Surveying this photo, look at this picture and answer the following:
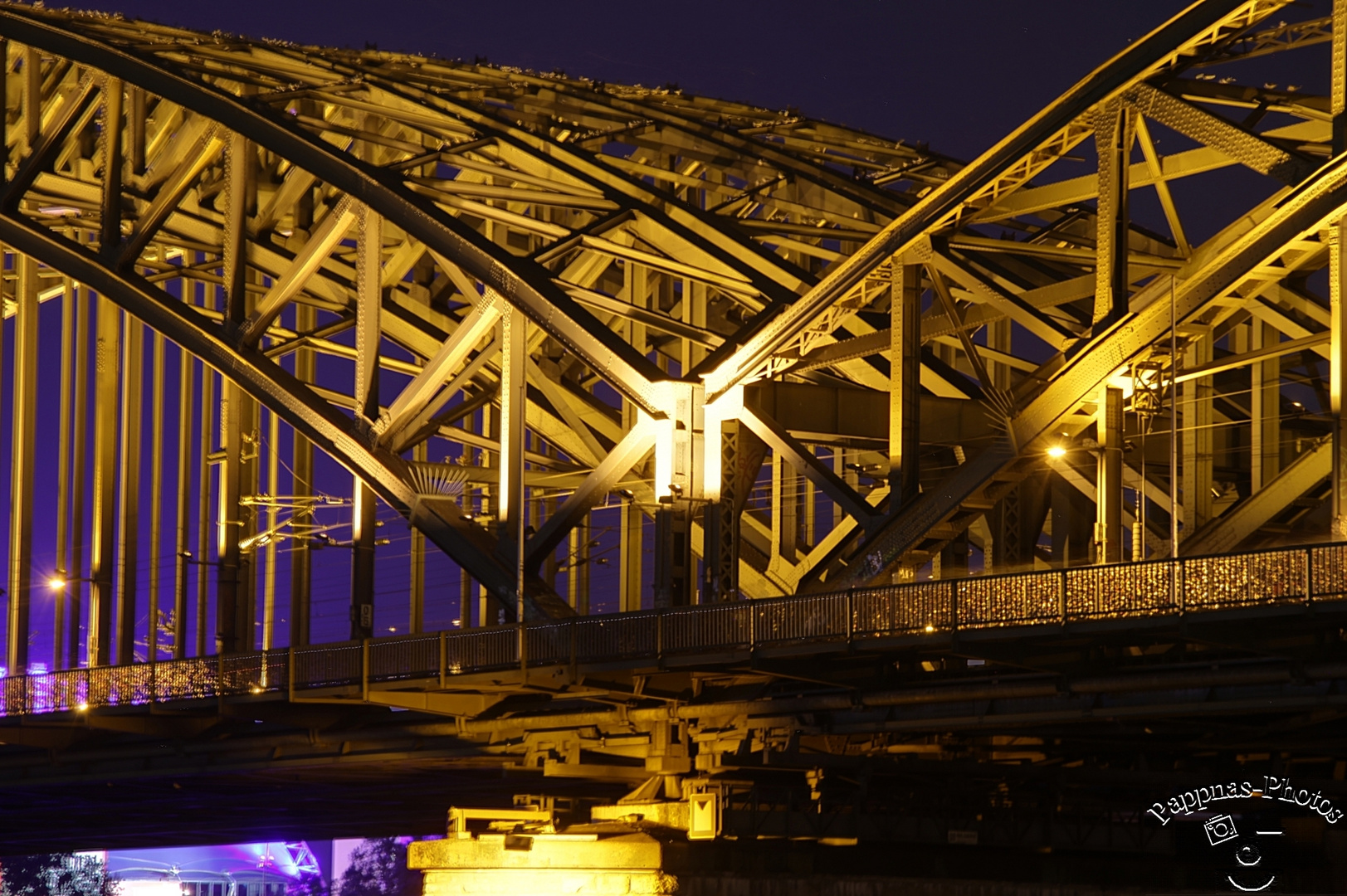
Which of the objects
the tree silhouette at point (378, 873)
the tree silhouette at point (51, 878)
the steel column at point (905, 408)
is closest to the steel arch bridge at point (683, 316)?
the steel column at point (905, 408)

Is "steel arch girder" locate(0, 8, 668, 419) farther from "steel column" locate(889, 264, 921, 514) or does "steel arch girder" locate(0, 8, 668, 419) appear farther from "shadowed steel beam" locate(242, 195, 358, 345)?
"steel column" locate(889, 264, 921, 514)

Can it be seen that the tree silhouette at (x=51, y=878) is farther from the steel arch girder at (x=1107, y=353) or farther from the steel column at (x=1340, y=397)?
the steel column at (x=1340, y=397)

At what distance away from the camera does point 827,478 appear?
149 feet

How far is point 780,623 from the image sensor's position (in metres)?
37.2

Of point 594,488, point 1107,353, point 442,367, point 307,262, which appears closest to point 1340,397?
point 1107,353

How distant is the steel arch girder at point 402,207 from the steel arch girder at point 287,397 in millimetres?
4755

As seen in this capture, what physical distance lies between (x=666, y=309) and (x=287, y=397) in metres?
18.9

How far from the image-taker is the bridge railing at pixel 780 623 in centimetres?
3175

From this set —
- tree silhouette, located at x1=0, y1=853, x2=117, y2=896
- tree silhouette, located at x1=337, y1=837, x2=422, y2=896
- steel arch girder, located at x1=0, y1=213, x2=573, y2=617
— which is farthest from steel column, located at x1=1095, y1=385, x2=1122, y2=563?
tree silhouette, located at x1=337, y1=837, x2=422, y2=896

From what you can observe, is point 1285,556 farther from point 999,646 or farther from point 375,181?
point 375,181

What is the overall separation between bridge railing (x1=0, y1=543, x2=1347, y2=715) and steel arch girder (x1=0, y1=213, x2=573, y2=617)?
470 cm

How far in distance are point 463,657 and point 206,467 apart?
36411 millimetres

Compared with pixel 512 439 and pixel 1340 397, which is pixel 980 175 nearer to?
pixel 1340 397

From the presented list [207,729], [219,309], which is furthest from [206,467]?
[207,729]
